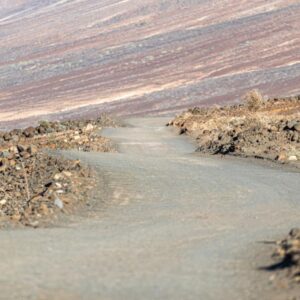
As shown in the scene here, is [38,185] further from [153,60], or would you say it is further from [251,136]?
[153,60]

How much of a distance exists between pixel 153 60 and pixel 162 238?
6616 centimetres

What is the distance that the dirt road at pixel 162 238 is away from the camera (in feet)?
23.4

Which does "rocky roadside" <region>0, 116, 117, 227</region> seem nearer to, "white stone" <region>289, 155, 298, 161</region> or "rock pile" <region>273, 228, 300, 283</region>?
"rock pile" <region>273, 228, 300, 283</region>

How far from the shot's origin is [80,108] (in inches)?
2389

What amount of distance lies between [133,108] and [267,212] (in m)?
44.9

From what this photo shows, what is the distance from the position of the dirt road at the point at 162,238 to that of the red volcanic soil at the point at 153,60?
37666 mm

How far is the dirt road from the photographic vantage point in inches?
281

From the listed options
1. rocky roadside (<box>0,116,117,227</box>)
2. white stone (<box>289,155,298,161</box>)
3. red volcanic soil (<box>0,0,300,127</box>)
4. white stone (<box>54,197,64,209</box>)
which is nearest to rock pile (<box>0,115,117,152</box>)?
rocky roadside (<box>0,116,117,227</box>)

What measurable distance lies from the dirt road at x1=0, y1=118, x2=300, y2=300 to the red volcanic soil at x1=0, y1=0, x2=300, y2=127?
37666 mm

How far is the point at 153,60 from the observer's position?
247 feet

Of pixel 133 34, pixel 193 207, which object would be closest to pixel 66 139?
pixel 193 207

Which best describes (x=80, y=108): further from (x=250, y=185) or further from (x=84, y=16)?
(x=84, y=16)

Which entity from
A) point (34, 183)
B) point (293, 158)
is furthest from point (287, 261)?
point (293, 158)

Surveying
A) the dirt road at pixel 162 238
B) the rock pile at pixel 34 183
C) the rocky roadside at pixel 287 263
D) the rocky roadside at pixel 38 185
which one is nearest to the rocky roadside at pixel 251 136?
the dirt road at pixel 162 238
